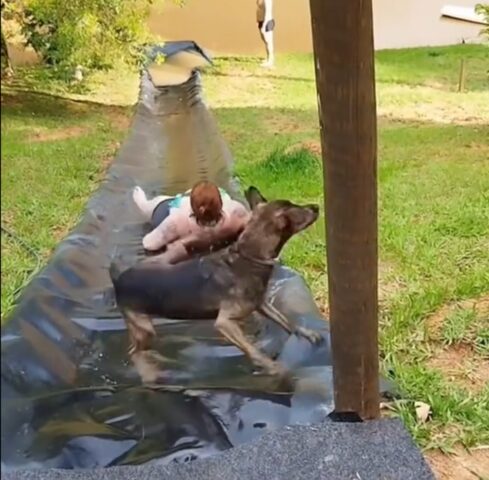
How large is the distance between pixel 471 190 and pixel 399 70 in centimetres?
80

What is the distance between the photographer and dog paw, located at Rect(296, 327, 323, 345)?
1.69 metres

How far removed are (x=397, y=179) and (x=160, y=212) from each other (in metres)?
0.92

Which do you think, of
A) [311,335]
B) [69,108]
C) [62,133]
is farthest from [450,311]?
[69,108]

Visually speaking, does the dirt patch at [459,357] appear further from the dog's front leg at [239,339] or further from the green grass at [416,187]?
the dog's front leg at [239,339]

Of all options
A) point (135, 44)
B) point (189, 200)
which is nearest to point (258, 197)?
point (189, 200)

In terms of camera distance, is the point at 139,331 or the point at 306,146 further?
the point at 306,146

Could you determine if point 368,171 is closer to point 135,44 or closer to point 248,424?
point 248,424

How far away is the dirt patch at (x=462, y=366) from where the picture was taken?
5.37 feet

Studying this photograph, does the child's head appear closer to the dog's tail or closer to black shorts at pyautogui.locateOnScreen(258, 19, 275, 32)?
the dog's tail

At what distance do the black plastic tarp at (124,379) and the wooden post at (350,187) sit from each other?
0.13 meters

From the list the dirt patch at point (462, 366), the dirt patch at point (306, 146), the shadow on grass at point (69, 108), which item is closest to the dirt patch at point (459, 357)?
the dirt patch at point (462, 366)

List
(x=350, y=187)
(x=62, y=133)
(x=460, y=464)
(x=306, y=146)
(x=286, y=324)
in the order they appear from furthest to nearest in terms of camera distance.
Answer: (x=62, y=133) < (x=306, y=146) < (x=286, y=324) < (x=460, y=464) < (x=350, y=187)

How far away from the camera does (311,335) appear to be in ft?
5.59

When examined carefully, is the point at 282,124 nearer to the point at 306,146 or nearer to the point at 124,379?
the point at 306,146
